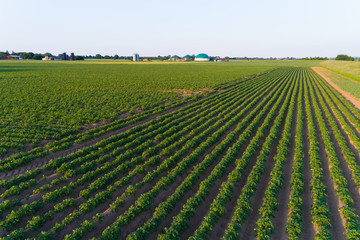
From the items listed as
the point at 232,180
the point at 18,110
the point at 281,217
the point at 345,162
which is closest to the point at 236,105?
the point at 345,162

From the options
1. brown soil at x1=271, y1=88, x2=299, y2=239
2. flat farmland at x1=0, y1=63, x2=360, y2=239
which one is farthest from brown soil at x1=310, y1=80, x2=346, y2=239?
brown soil at x1=271, y1=88, x2=299, y2=239

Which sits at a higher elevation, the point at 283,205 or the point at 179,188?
the point at 179,188

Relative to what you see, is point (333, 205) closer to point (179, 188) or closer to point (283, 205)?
A: point (283, 205)

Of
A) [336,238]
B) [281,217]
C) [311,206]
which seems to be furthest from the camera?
[311,206]

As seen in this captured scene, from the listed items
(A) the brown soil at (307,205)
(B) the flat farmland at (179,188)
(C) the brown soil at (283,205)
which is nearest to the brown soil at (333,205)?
(B) the flat farmland at (179,188)

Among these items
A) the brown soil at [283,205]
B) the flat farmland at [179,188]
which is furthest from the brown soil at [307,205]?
the brown soil at [283,205]

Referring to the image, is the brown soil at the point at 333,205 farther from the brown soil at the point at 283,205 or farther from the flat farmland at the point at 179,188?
the brown soil at the point at 283,205

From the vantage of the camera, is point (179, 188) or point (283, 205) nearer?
point (283, 205)

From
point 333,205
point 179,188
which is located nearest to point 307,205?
point 333,205

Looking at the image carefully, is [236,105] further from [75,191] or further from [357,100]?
[75,191]

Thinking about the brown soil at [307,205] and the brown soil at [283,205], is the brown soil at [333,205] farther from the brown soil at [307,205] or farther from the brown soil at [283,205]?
the brown soil at [283,205]

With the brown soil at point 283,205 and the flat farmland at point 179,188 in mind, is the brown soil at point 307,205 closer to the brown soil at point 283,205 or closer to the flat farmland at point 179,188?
the flat farmland at point 179,188
